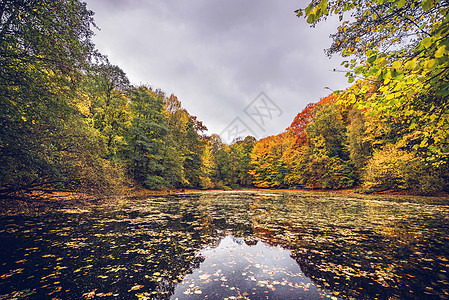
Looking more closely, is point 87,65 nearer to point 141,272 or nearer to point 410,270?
point 141,272

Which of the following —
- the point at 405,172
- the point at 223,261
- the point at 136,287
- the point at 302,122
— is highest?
the point at 302,122

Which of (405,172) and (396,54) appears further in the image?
(405,172)

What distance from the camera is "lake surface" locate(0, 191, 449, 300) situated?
353cm

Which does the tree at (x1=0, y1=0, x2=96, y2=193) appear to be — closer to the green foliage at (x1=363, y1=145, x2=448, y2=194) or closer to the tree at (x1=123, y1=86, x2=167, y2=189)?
the tree at (x1=123, y1=86, x2=167, y2=189)

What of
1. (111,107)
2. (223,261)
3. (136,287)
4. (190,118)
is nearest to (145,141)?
(111,107)

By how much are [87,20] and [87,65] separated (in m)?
3.00

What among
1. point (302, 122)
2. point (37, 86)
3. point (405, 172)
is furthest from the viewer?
point (302, 122)

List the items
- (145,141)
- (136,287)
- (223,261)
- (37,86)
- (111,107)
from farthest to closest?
1. (145,141)
2. (111,107)
3. (37,86)
4. (223,261)
5. (136,287)

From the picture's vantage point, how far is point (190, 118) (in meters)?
40.7

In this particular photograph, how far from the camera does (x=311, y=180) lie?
3438cm

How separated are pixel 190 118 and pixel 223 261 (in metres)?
37.9

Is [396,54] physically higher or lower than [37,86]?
lower

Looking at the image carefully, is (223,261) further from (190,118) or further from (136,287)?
(190,118)

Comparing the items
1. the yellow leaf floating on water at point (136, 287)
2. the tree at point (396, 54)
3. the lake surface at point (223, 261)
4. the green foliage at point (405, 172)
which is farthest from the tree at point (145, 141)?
the green foliage at point (405, 172)
